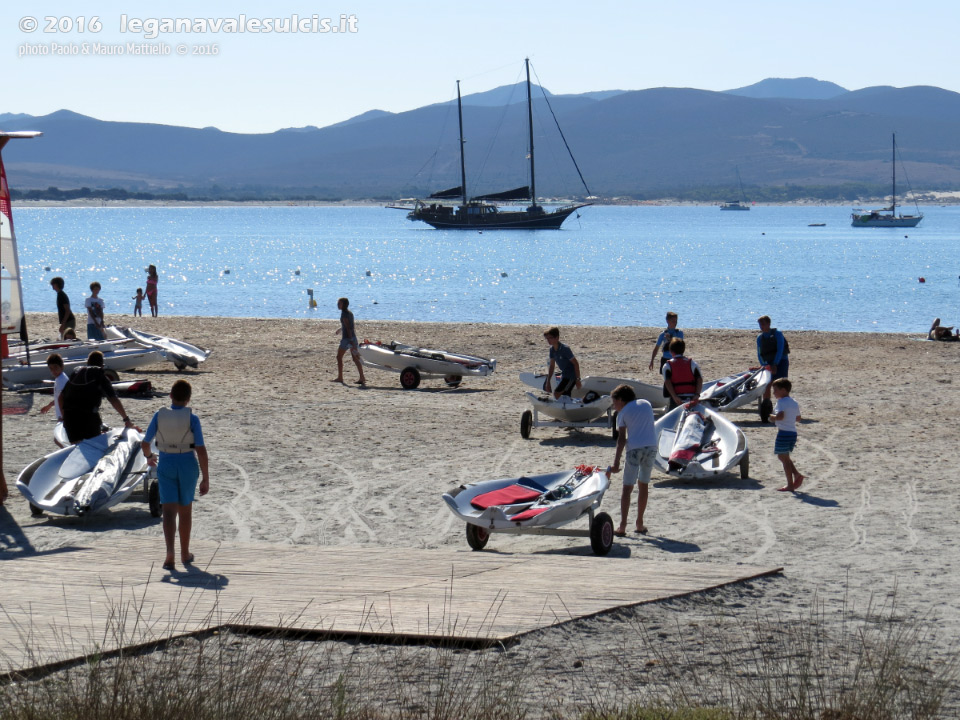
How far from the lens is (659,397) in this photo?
52.9 feet

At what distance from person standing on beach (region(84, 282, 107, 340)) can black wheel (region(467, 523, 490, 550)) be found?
534 inches

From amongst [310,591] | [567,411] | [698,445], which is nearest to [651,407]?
[698,445]

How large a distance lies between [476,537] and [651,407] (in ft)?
8.51

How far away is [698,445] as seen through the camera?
42.9ft

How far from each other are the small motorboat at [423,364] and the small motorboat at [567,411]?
15.1ft

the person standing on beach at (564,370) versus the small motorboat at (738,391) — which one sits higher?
the person standing on beach at (564,370)

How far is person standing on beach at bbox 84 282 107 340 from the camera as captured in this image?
21.0 m

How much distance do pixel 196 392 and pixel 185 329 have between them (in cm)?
1154

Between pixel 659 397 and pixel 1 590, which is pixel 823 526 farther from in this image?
pixel 1 590

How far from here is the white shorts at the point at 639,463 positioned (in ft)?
33.7

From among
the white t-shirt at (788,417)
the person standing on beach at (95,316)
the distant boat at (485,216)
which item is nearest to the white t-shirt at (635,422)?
the white t-shirt at (788,417)

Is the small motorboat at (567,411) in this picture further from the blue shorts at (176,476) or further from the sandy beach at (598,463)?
the blue shorts at (176,476)

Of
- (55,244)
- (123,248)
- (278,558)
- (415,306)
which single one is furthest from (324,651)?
(55,244)

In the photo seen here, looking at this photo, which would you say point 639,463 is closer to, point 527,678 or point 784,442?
point 784,442
